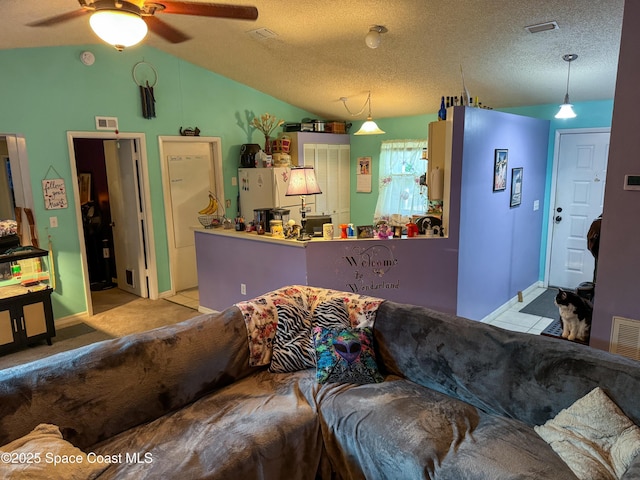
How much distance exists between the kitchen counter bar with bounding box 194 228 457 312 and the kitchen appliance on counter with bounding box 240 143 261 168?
72.4 inches

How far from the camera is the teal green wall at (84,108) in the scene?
4207mm

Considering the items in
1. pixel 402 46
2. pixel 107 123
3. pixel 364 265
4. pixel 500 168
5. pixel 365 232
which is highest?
pixel 402 46

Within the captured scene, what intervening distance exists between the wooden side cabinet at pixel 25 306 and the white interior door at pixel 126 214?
1360 mm

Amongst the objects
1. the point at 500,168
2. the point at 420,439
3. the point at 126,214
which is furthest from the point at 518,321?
the point at 126,214

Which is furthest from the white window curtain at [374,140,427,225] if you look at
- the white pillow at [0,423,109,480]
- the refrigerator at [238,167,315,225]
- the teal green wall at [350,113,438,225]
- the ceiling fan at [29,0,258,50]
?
the white pillow at [0,423,109,480]

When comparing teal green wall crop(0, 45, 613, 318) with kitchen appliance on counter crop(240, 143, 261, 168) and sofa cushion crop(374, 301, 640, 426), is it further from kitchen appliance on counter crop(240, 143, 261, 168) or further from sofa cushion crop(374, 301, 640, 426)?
sofa cushion crop(374, 301, 640, 426)

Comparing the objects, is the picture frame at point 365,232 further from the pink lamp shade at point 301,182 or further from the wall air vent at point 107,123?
the wall air vent at point 107,123

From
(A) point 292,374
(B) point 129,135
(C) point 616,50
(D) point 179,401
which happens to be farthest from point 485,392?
(B) point 129,135

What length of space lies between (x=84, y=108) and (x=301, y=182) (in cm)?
253

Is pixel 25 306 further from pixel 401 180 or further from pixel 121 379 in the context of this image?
pixel 401 180

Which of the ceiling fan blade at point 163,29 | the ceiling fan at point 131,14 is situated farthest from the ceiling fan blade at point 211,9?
the ceiling fan blade at point 163,29

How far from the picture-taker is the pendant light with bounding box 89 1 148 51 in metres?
1.98

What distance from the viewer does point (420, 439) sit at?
1.97 metres

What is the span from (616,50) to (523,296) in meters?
2.80
